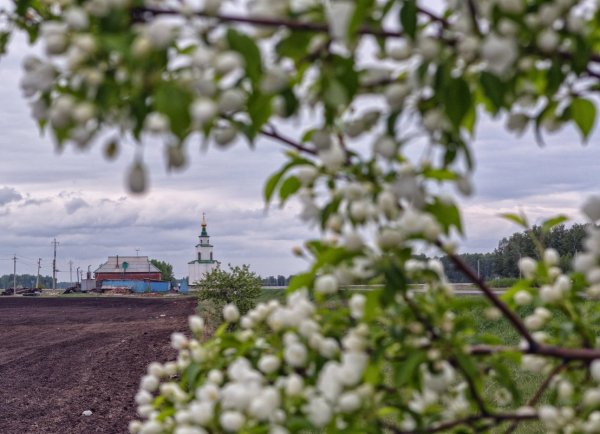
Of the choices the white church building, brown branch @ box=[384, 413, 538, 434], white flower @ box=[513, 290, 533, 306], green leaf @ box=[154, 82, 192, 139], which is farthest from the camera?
the white church building

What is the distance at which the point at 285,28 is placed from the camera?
152 centimetres

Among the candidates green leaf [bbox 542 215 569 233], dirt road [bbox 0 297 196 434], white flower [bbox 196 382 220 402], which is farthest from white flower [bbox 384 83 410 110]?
dirt road [bbox 0 297 196 434]

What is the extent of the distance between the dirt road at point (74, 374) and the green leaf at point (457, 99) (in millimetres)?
7964

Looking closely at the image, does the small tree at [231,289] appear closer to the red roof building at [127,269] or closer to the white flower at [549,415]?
the white flower at [549,415]

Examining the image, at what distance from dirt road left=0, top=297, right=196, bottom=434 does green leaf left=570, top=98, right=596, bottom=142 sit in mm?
7748

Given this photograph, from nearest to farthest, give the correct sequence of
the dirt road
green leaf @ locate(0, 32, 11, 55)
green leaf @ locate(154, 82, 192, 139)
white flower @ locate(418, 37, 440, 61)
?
1. green leaf @ locate(154, 82, 192, 139)
2. white flower @ locate(418, 37, 440, 61)
3. green leaf @ locate(0, 32, 11, 55)
4. the dirt road

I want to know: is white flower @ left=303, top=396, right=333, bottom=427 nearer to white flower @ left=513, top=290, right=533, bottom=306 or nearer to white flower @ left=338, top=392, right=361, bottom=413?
white flower @ left=338, top=392, right=361, bottom=413

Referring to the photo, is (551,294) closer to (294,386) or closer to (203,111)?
(294,386)

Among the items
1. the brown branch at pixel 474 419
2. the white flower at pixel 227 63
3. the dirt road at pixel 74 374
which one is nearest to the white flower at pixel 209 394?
the brown branch at pixel 474 419

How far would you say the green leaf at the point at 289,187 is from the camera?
1841mm

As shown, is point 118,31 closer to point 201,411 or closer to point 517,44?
point 517,44

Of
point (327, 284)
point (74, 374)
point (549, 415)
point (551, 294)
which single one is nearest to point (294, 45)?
point (327, 284)

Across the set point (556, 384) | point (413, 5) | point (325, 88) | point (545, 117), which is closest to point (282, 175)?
point (325, 88)

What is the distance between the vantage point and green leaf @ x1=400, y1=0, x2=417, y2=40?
5.03 ft
